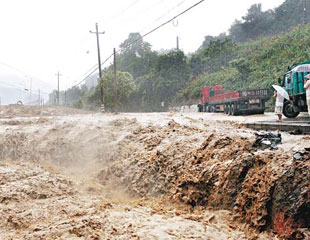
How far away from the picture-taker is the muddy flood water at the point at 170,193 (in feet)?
14.6

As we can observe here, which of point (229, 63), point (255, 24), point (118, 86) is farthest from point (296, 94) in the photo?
point (255, 24)

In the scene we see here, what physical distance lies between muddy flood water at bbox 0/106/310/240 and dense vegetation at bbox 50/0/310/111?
18.6m

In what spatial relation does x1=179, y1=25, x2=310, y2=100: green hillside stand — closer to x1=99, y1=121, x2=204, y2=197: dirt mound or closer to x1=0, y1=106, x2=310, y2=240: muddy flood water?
x1=99, y1=121, x2=204, y2=197: dirt mound

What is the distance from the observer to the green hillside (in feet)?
81.0

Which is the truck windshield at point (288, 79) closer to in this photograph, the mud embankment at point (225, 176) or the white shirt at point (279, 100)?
the white shirt at point (279, 100)

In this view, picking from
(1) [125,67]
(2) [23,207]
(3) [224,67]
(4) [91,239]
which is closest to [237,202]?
(4) [91,239]

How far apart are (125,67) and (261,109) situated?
46064mm

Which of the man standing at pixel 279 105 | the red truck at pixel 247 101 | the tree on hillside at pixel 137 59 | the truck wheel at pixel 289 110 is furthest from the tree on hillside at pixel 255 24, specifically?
the man standing at pixel 279 105

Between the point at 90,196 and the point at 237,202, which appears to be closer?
the point at 237,202

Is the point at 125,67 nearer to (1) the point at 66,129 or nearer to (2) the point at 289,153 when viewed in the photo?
(1) the point at 66,129

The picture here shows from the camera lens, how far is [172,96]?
40469 mm

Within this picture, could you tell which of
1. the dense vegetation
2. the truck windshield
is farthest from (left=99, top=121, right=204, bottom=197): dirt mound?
the dense vegetation

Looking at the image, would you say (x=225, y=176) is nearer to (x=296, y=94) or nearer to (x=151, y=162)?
(x=151, y=162)

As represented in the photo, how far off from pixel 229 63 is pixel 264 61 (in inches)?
229
